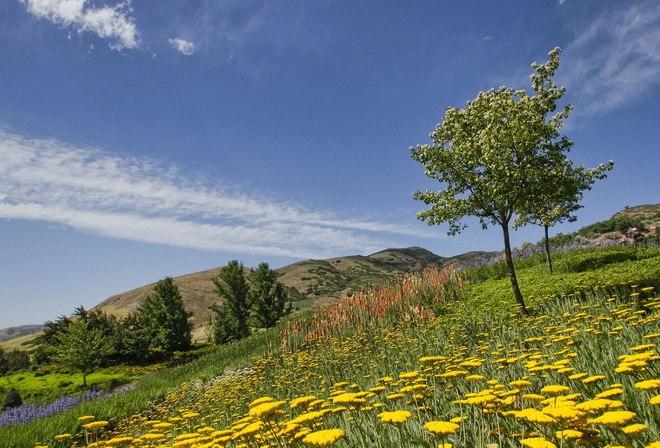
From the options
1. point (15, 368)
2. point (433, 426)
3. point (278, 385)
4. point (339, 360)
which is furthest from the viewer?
point (15, 368)

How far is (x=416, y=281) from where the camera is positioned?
1706cm

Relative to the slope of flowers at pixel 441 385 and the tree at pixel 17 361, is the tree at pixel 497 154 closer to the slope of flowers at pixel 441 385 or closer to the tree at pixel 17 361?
the slope of flowers at pixel 441 385

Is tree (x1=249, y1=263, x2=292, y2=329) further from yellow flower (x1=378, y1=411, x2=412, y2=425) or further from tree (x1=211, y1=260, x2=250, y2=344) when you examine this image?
yellow flower (x1=378, y1=411, x2=412, y2=425)

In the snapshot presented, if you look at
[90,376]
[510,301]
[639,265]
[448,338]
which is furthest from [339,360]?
[90,376]

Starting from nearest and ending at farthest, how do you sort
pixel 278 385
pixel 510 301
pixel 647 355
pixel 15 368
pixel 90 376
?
pixel 647 355, pixel 278 385, pixel 510 301, pixel 90 376, pixel 15 368

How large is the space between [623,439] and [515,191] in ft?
32.0

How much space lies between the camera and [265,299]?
39.7 m

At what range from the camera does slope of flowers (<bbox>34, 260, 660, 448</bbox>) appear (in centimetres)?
250

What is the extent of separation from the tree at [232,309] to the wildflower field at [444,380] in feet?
65.7

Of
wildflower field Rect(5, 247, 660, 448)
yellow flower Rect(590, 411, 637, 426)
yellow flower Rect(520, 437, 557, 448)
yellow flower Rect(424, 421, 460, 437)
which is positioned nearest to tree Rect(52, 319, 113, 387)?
wildflower field Rect(5, 247, 660, 448)

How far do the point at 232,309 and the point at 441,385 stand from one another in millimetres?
39637

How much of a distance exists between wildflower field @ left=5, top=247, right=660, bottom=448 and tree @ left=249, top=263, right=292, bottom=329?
17.4 metres

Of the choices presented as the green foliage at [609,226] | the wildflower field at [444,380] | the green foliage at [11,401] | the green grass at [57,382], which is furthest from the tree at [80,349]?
the green foliage at [609,226]

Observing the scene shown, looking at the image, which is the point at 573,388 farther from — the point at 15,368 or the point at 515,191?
the point at 15,368
